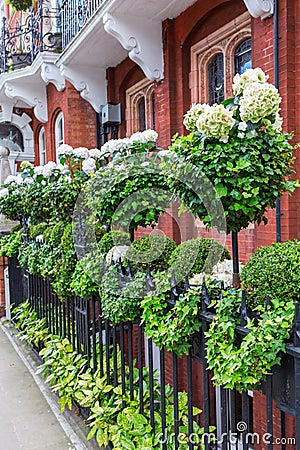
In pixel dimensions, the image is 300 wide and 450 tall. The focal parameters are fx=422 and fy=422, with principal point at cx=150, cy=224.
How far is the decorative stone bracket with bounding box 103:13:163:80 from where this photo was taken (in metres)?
5.86

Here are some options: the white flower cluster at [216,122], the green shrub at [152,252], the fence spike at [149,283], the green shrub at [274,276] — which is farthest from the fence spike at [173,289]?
the white flower cluster at [216,122]

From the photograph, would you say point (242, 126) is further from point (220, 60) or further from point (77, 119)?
point (77, 119)

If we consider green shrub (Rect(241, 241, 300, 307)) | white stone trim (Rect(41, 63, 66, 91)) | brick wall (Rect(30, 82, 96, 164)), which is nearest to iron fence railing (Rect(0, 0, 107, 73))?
white stone trim (Rect(41, 63, 66, 91))

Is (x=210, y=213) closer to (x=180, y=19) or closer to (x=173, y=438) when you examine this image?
(x=173, y=438)

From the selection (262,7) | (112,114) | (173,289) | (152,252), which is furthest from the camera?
(112,114)

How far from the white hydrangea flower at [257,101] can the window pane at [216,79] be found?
3.60 metres

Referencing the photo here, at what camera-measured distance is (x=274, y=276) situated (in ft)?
7.42

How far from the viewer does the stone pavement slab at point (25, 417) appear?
3560 mm

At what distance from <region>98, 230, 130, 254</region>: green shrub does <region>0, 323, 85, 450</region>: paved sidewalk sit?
1.67 metres

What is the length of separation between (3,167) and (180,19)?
15.7 feet

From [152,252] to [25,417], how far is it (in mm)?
2046

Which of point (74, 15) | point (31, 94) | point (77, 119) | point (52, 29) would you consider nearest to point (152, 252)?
point (77, 119)

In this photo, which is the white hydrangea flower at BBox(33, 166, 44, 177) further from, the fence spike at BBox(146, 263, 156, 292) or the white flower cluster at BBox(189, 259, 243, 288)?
the fence spike at BBox(146, 263, 156, 292)

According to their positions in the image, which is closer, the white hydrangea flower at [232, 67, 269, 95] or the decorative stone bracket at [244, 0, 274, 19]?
the white hydrangea flower at [232, 67, 269, 95]
